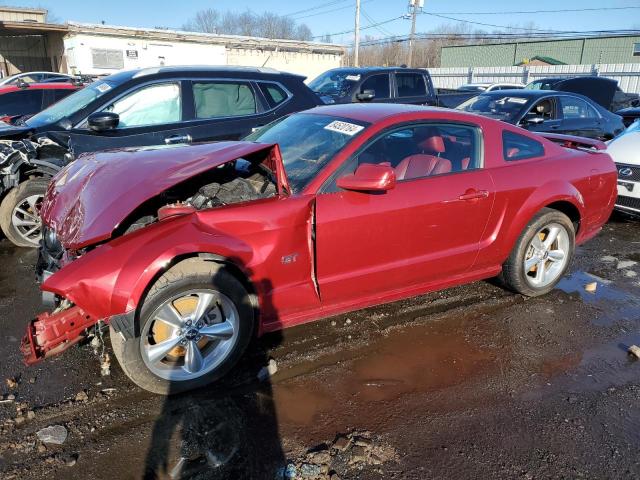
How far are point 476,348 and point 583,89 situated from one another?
46.0ft

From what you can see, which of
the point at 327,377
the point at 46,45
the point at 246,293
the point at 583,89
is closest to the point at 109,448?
the point at 246,293

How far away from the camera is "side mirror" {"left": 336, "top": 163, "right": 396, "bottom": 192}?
300cm

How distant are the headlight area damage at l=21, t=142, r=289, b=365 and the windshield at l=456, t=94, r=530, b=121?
262 inches

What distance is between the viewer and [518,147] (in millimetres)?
4070

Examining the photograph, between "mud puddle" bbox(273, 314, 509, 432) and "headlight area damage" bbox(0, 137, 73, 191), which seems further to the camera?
"headlight area damage" bbox(0, 137, 73, 191)

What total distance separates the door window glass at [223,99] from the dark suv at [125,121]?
0.01m

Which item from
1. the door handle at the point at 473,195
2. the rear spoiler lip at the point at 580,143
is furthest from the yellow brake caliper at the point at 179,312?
the rear spoiler lip at the point at 580,143

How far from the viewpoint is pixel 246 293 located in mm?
2945

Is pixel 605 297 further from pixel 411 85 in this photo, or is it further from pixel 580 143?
pixel 411 85

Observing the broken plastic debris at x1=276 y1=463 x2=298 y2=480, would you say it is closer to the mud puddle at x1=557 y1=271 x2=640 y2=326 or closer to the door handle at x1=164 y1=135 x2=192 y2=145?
the mud puddle at x1=557 y1=271 x2=640 y2=326

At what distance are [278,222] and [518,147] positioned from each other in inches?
90.4

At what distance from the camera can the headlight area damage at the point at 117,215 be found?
254 centimetres

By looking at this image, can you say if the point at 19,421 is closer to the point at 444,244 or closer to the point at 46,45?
→ the point at 444,244

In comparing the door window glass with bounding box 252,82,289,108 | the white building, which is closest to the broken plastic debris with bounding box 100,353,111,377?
the door window glass with bounding box 252,82,289,108
